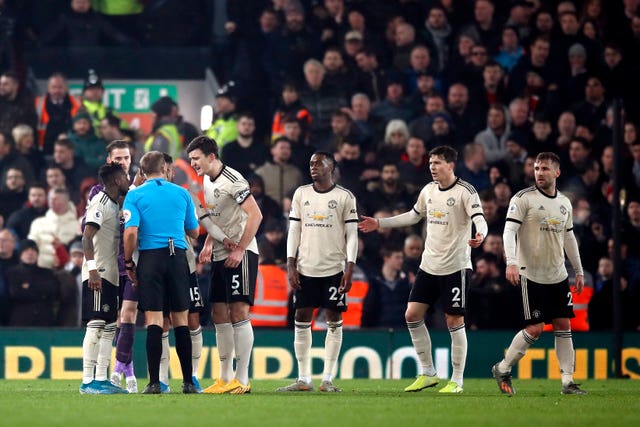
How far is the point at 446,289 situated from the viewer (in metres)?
12.8

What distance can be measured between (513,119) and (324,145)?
291 cm

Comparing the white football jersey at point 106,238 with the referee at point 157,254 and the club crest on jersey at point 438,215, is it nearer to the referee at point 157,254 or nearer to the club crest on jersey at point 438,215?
the referee at point 157,254

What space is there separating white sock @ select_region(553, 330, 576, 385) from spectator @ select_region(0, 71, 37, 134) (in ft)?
32.0

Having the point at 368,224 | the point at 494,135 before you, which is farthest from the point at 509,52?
the point at 368,224

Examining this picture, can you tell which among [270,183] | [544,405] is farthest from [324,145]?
[544,405]

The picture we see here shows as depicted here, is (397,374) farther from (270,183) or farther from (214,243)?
(214,243)

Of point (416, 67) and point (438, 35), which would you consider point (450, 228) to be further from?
point (438, 35)

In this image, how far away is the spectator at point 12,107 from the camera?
1953 centimetres

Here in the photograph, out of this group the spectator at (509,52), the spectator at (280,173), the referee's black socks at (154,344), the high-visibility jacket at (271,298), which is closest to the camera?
the referee's black socks at (154,344)

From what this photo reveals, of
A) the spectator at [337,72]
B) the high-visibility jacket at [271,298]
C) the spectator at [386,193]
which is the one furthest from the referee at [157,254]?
the spectator at [337,72]

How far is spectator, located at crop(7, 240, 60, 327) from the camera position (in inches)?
674

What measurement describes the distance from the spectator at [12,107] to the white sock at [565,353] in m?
9.76

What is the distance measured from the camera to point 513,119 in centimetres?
1998

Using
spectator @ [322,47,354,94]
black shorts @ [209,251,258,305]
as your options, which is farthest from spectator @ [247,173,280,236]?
black shorts @ [209,251,258,305]
